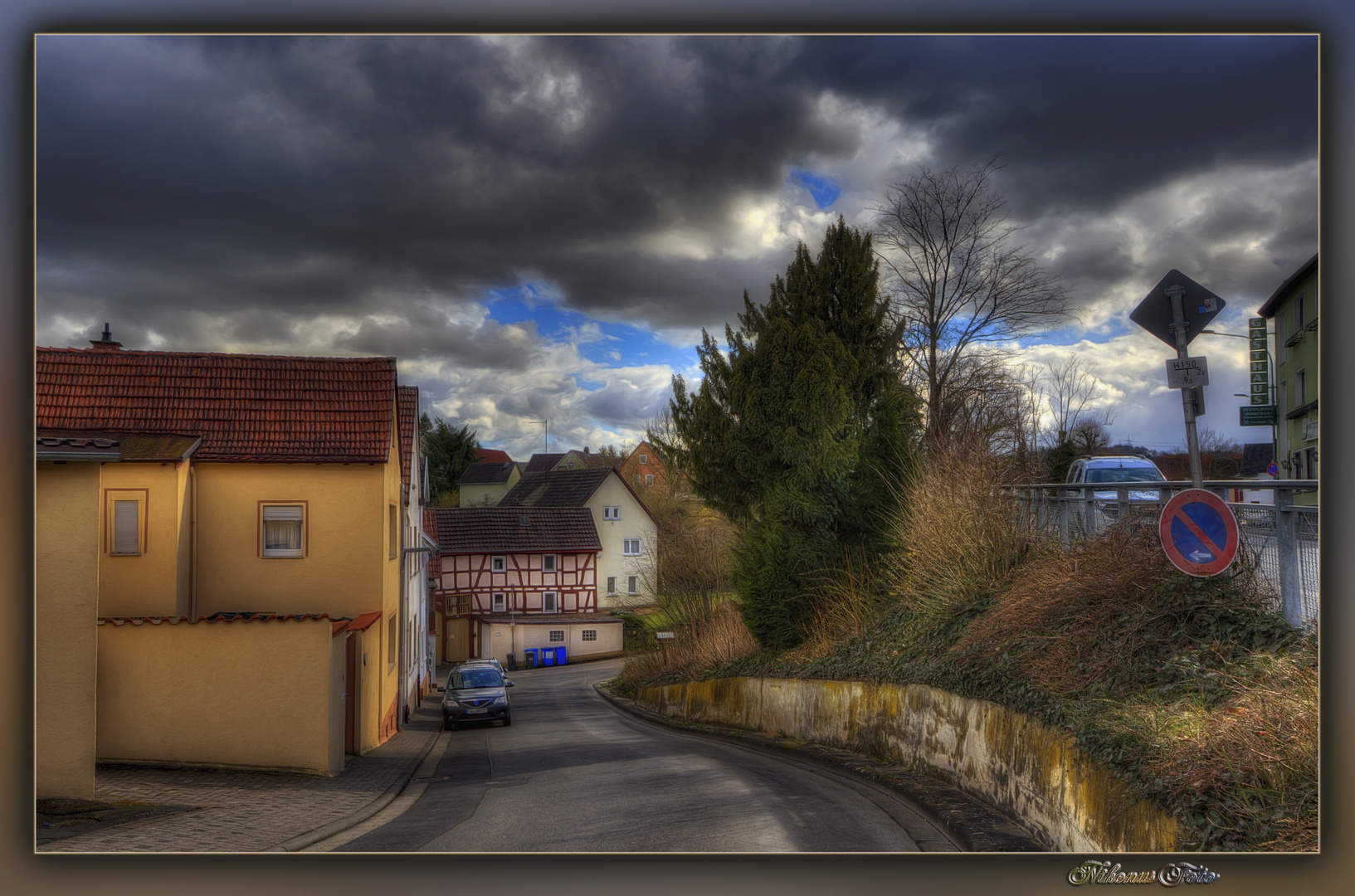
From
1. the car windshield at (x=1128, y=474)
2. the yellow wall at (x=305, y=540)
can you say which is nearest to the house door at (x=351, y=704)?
the yellow wall at (x=305, y=540)

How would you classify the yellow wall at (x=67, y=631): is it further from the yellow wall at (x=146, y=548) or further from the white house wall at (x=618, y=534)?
the white house wall at (x=618, y=534)

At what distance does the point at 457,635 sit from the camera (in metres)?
39.2

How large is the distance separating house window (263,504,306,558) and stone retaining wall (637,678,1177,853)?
25.9ft

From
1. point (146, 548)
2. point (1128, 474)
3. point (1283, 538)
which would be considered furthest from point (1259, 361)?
point (146, 548)

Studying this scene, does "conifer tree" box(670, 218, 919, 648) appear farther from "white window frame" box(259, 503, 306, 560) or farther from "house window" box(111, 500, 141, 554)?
"house window" box(111, 500, 141, 554)

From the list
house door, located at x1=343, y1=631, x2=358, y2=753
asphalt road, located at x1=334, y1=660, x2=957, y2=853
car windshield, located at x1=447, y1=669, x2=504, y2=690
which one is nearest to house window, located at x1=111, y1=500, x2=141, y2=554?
house door, located at x1=343, y1=631, x2=358, y2=753

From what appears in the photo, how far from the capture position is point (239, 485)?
42.3 feet

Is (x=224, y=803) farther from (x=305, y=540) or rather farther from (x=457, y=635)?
(x=457, y=635)

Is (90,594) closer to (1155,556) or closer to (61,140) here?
(61,140)

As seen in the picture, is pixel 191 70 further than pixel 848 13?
Yes

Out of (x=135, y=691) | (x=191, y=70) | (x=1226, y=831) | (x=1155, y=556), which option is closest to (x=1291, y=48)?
(x=1155, y=556)

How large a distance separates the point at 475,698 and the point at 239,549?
278 inches

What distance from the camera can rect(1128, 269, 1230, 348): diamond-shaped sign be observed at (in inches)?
211

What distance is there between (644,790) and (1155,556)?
205 inches
